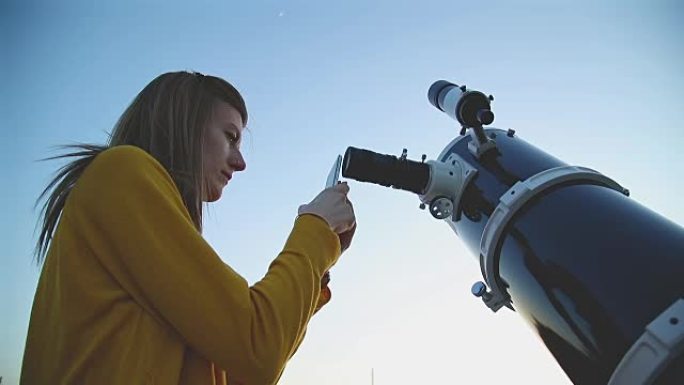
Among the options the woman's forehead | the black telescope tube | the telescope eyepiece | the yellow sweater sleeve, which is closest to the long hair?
the woman's forehead

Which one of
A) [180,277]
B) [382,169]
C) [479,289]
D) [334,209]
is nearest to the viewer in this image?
[180,277]

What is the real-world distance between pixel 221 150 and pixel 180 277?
545 mm

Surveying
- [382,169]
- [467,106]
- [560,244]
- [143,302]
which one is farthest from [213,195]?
[467,106]

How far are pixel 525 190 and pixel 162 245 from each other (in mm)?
1089

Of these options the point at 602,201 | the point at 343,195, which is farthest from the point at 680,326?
the point at 343,195

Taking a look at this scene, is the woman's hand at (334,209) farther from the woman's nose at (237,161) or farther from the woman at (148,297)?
the woman's nose at (237,161)

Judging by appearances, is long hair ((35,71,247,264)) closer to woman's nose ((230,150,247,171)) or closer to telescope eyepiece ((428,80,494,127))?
woman's nose ((230,150,247,171))

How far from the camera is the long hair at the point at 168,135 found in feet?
4.48

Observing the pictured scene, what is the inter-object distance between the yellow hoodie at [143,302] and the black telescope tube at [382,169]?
99 cm

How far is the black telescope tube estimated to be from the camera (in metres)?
2.07

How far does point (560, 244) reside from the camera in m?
1.43

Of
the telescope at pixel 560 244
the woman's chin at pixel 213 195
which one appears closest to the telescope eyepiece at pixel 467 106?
the telescope at pixel 560 244

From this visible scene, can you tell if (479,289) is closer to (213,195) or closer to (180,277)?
(213,195)

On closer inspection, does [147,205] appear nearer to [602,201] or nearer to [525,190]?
[525,190]
